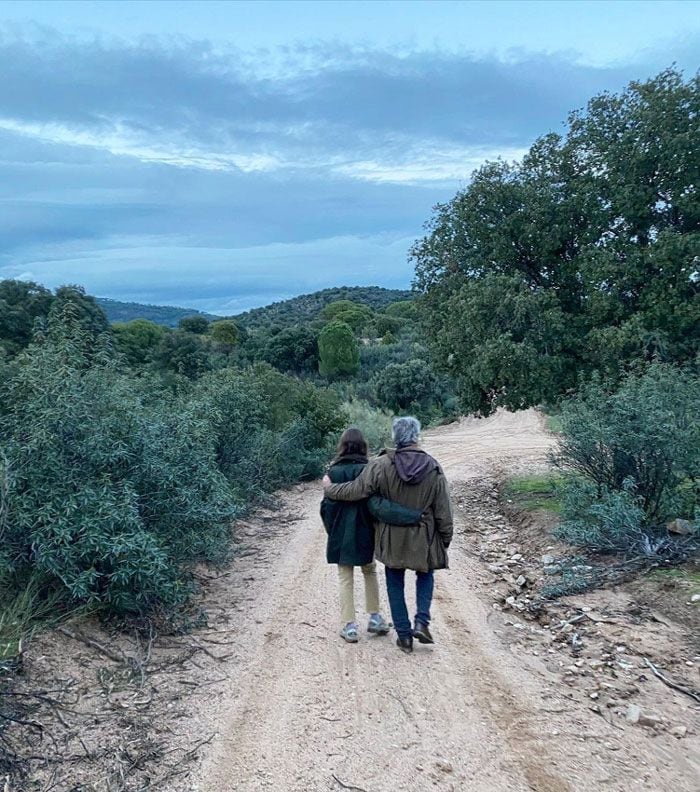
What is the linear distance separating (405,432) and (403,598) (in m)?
1.41

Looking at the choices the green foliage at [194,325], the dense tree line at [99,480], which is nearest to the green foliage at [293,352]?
the green foliage at [194,325]

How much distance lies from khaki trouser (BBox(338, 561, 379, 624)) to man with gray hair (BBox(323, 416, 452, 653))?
1.19 ft

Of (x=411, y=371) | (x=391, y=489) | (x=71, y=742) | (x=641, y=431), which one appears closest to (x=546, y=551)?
(x=641, y=431)

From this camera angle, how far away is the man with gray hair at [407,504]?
5105mm

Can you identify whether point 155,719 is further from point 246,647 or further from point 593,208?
point 593,208

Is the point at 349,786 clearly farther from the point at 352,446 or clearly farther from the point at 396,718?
the point at 352,446

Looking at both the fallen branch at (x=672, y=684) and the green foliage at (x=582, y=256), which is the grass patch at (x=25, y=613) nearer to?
the fallen branch at (x=672, y=684)

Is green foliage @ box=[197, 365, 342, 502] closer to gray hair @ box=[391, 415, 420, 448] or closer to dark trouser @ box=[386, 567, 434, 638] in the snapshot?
gray hair @ box=[391, 415, 420, 448]

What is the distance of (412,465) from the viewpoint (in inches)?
200

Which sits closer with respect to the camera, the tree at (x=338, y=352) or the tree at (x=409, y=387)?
the tree at (x=409, y=387)

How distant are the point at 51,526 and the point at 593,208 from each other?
1018 centimetres

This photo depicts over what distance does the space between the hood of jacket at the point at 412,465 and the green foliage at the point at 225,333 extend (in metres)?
46.7

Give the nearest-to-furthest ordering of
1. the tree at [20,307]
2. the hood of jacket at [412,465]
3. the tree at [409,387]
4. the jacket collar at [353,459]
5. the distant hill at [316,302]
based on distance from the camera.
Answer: the hood of jacket at [412,465] < the jacket collar at [353,459] < the tree at [20,307] < the tree at [409,387] < the distant hill at [316,302]

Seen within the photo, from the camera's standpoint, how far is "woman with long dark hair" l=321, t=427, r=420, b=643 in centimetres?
543
